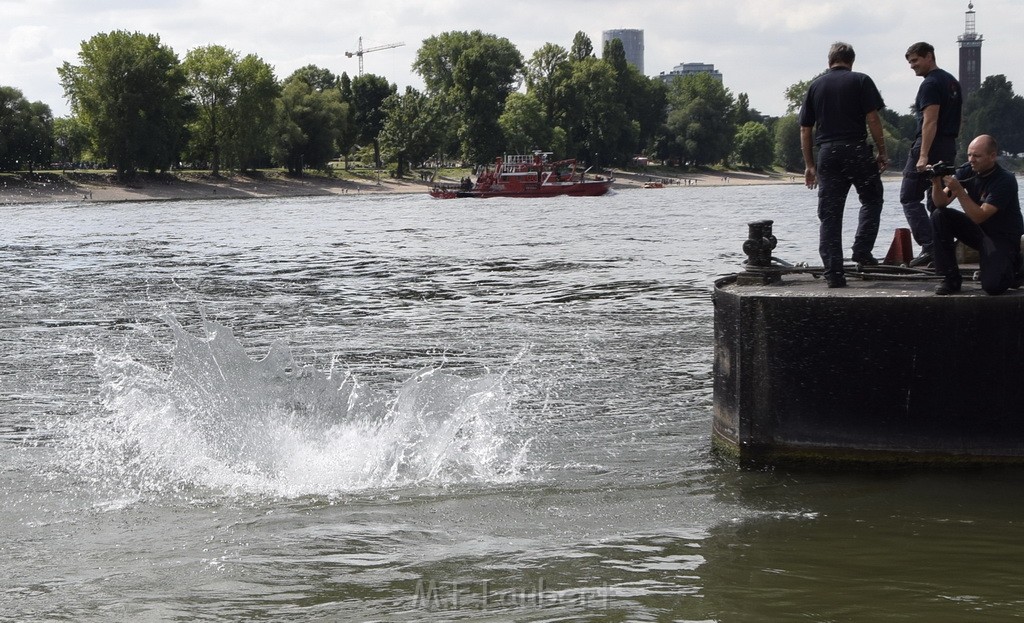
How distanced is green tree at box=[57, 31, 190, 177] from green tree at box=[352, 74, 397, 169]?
35318 mm

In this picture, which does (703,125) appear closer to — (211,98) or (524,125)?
(524,125)

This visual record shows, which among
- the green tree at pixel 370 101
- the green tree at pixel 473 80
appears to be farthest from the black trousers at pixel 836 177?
the green tree at pixel 370 101

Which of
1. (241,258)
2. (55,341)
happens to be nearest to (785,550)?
(55,341)

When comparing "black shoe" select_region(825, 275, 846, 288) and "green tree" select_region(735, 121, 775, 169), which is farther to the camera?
"green tree" select_region(735, 121, 775, 169)

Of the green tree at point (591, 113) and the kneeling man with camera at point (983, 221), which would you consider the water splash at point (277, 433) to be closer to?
the kneeling man with camera at point (983, 221)

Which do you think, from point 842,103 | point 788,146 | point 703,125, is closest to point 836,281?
point 842,103

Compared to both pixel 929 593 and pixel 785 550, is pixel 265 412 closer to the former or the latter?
pixel 785 550

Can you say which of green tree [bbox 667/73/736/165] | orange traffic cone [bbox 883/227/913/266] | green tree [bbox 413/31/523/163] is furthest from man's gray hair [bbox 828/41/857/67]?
green tree [bbox 667/73/736/165]

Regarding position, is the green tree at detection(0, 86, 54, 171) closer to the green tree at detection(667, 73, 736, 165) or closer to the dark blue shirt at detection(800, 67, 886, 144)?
the green tree at detection(667, 73, 736, 165)

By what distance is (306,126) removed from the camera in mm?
125438

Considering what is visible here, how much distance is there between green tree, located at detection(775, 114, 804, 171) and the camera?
589ft

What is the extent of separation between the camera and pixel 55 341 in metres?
17.9

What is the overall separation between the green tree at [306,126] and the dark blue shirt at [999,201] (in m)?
113

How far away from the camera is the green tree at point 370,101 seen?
150 metres
